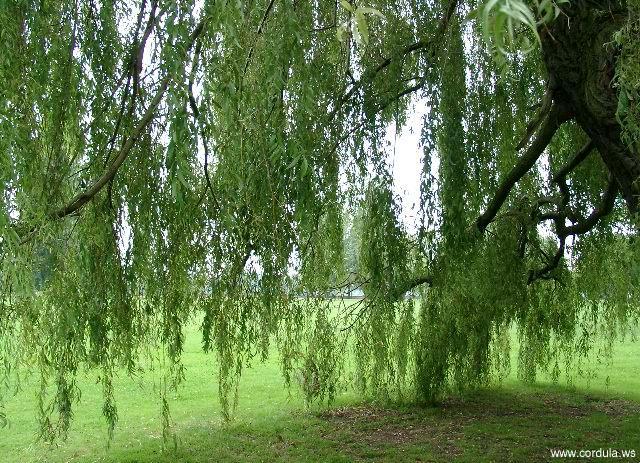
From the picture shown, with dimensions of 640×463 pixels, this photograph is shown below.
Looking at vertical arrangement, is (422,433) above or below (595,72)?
below

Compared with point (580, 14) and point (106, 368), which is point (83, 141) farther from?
point (580, 14)

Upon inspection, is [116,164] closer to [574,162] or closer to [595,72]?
[595,72]

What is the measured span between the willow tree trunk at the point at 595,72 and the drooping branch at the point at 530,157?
263 mm

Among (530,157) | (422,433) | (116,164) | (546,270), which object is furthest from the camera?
(422,433)

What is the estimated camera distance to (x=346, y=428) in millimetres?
6723

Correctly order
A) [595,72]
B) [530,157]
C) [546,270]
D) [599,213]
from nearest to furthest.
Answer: [595,72]
[530,157]
[599,213]
[546,270]

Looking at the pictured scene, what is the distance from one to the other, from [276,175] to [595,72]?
1.69 meters

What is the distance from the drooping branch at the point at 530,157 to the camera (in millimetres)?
3748

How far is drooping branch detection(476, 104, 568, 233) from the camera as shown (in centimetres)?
375

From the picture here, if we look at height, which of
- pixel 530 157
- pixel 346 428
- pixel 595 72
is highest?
pixel 595 72

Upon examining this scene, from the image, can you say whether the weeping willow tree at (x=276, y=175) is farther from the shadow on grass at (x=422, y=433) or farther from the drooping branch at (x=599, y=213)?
the shadow on grass at (x=422, y=433)

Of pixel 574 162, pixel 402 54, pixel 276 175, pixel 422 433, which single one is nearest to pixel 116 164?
pixel 276 175

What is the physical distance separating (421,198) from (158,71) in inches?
72.4

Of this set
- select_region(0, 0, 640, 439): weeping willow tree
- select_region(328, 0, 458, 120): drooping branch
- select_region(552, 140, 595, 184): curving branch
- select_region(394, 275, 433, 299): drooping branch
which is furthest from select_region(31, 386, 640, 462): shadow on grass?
select_region(328, 0, 458, 120): drooping branch
